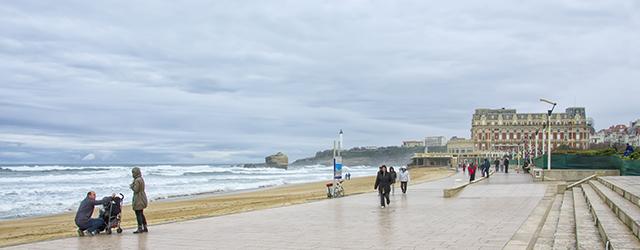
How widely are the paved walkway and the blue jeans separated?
454 millimetres

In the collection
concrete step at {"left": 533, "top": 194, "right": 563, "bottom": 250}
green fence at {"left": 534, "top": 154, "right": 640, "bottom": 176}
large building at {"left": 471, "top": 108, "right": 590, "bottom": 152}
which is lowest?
concrete step at {"left": 533, "top": 194, "right": 563, "bottom": 250}

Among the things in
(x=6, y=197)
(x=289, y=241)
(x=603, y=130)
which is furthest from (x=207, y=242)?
(x=603, y=130)

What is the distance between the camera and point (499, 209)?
51.8ft

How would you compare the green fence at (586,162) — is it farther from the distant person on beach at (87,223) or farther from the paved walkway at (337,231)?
the distant person on beach at (87,223)

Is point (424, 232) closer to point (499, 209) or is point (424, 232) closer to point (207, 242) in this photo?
point (207, 242)

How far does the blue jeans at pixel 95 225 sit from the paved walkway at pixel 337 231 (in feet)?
1.49

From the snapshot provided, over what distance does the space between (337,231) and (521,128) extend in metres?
134

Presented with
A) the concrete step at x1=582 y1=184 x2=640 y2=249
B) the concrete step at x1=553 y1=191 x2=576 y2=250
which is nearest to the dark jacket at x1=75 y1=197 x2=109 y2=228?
the concrete step at x1=553 y1=191 x2=576 y2=250

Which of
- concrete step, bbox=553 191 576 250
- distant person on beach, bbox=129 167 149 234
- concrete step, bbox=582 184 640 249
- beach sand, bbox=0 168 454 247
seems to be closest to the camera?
concrete step, bbox=582 184 640 249

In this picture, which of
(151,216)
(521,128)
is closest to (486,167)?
(151,216)

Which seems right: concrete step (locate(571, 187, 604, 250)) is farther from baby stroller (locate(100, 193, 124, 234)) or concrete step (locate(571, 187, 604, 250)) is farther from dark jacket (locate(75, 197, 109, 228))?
dark jacket (locate(75, 197, 109, 228))

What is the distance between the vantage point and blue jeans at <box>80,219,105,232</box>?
11.9 m

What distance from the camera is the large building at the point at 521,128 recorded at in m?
134

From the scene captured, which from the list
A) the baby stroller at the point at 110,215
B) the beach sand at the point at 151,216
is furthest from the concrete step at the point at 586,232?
the baby stroller at the point at 110,215
